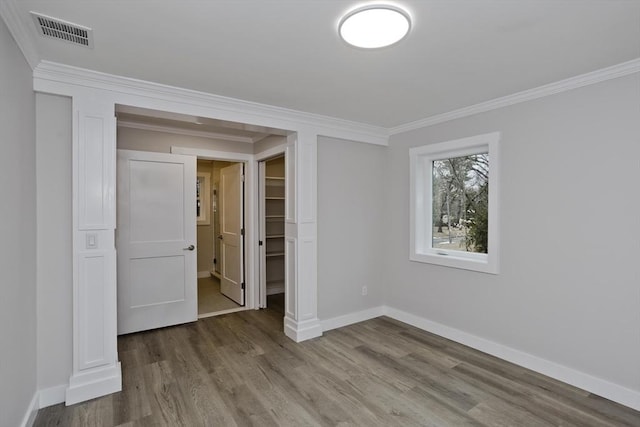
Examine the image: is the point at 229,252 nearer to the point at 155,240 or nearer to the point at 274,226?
the point at 274,226

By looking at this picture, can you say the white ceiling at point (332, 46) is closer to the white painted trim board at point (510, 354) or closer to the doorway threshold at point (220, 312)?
the white painted trim board at point (510, 354)

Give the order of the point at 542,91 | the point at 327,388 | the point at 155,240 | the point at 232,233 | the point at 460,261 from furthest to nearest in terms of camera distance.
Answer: the point at 232,233, the point at 155,240, the point at 460,261, the point at 542,91, the point at 327,388

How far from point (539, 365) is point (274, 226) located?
403 centimetres

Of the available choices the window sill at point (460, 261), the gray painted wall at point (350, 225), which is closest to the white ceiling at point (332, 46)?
the gray painted wall at point (350, 225)

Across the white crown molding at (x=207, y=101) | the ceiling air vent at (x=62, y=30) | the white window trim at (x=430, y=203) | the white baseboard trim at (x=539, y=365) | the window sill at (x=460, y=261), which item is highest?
the ceiling air vent at (x=62, y=30)

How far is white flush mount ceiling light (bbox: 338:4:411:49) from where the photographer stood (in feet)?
A: 5.55

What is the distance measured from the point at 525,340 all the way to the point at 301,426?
2.11 m

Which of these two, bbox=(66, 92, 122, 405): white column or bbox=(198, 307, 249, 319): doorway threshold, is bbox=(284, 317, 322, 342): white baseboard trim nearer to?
bbox=(198, 307, 249, 319): doorway threshold

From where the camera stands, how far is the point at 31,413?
7.04 ft

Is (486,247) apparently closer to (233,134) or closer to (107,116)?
(233,134)

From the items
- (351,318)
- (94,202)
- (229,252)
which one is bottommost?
(351,318)

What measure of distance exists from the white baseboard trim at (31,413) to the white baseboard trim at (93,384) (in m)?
0.17

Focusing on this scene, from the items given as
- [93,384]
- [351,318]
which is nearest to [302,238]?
[351,318]

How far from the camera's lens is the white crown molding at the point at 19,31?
1.63 m
